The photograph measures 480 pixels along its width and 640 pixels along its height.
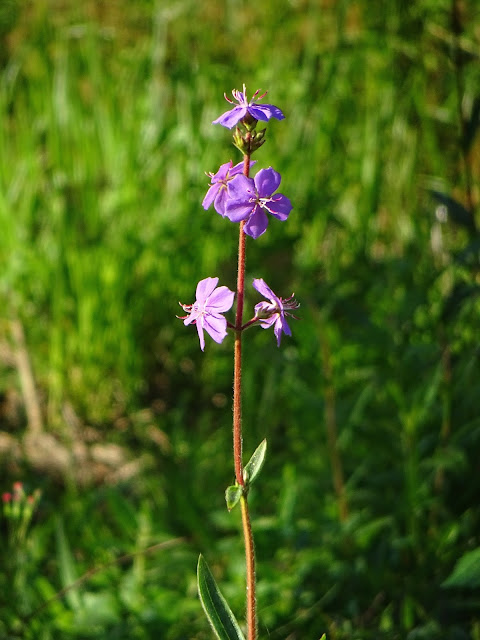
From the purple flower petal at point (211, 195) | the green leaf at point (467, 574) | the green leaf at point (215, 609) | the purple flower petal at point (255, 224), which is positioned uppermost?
the purple flower petal at point (211, 195)

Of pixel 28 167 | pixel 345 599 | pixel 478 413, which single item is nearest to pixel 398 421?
pixel 478 413

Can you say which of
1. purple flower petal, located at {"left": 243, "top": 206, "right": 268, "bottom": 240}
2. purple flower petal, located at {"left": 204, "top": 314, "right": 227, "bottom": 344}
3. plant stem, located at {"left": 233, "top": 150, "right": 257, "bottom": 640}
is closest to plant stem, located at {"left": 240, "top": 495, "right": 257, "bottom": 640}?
plant stem, located at {"left": 233, "top": 150, "right": 257, "bottom": 640}

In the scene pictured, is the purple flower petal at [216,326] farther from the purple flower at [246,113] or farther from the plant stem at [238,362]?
the purple flower at [246,113]

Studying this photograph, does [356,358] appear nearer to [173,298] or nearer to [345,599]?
[173,298]

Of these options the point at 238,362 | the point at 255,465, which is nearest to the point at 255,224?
the point at 238,362

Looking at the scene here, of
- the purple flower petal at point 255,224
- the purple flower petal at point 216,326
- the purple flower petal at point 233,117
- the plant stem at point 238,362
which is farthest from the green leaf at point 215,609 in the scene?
the purple flower petal at point 233,117

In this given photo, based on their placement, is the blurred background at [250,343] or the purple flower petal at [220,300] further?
the blurred background at [250,343]

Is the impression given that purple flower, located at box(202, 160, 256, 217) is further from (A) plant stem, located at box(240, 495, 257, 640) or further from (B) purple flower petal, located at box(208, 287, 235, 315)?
(A) plant stem, located at box(240, 495, 257, 640)

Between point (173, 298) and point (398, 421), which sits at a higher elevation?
point (173, 298)
